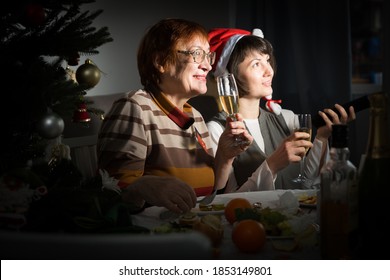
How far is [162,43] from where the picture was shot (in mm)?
1817

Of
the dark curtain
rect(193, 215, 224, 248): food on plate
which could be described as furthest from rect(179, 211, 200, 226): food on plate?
the dark curtain

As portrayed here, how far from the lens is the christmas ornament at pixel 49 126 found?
3.47 feet

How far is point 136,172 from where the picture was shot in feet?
5.31

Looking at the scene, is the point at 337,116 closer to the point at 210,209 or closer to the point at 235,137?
the point at 235,137

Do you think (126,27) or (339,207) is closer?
(339,207)

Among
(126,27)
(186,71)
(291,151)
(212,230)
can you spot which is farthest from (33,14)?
(126,27)

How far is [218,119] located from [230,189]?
13.0 inches

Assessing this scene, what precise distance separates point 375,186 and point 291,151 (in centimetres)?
80

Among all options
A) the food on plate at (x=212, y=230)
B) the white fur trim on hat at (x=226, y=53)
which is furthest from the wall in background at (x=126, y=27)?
the food on plate at (x=212, y=230)

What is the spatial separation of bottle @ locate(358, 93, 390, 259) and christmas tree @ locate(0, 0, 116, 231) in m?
0.56

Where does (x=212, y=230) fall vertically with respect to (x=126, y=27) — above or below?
below

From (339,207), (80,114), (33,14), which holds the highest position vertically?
(33,14)
